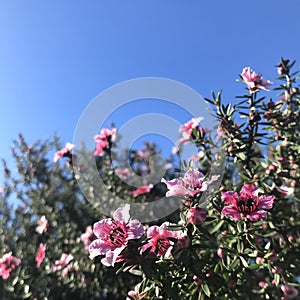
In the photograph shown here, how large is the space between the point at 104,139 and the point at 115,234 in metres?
2.02

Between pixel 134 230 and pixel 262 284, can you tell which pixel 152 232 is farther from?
pixel 262 284

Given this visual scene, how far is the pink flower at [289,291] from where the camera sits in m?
2.01

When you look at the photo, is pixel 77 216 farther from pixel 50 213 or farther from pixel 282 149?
pixel 282 149

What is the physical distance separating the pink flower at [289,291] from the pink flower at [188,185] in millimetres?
854

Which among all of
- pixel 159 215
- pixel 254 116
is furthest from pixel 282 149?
pixel 159 215

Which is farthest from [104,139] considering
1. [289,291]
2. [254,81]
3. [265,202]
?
[265,202]

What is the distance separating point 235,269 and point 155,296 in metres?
0.37

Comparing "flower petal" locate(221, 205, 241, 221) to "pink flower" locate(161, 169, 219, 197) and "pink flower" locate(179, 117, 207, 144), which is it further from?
"pink flower" locate(179, 117, 207, 144)

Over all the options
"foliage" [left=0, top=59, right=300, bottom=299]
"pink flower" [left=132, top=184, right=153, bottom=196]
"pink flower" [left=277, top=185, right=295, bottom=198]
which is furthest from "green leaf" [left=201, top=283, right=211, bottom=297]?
"pink flower" [left=132, top=184, right=153, bottom=196]

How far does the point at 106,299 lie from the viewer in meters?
3.23

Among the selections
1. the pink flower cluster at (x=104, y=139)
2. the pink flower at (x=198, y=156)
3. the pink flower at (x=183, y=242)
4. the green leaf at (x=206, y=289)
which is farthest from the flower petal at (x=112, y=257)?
the pink flower cluster at (x=104, y=139)

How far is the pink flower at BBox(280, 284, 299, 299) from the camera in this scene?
2.01 meters

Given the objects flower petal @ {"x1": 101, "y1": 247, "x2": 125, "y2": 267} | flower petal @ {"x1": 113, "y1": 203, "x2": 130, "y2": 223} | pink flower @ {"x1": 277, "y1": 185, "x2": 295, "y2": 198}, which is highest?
pink flower @ {"x1": 277, "y1": 185, "x2": 295, "y2": 198}

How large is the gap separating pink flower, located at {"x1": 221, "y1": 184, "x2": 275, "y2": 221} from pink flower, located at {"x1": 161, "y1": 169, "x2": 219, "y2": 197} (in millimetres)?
124
